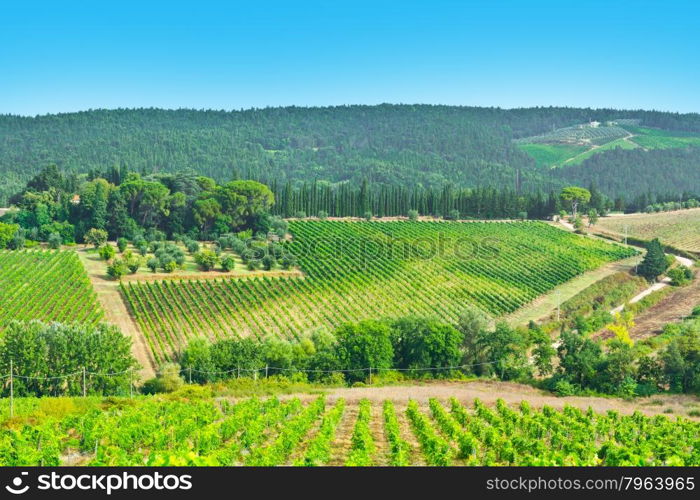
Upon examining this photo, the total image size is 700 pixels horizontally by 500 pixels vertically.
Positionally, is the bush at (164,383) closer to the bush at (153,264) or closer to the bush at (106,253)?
the bush at (153,264)

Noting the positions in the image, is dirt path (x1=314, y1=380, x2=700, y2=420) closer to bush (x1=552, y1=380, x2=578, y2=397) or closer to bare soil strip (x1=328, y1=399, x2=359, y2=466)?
bush (x1=552, y1=380, x2=578, y2=397)

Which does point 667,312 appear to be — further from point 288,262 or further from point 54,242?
point 54,242

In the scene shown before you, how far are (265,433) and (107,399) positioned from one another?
1224cm

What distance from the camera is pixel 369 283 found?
7888cm

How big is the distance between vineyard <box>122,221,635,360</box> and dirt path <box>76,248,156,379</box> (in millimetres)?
910

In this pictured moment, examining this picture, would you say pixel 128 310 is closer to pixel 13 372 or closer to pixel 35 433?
pixel 13 372

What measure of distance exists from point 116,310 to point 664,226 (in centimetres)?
8740

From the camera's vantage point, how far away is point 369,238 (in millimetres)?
100125

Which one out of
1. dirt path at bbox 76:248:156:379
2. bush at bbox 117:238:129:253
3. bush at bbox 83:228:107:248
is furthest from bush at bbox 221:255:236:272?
bush at bbox 83:228:107:248

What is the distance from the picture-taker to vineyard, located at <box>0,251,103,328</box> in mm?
63250

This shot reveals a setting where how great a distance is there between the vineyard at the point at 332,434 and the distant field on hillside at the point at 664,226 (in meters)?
75.6
